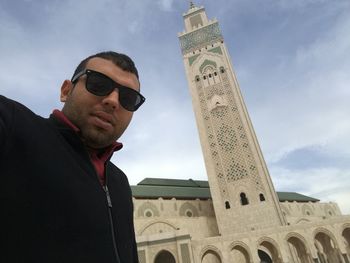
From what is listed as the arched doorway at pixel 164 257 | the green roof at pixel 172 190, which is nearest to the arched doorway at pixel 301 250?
the arched doorway at pixel 164 257

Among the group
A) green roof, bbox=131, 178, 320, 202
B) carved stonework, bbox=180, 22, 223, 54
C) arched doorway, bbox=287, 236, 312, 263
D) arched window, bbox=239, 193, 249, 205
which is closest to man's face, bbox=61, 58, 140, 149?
arched doorway, bbox=287, 236, 312, 263

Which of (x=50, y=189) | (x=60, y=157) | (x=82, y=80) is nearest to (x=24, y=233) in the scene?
(x=50, y=189)

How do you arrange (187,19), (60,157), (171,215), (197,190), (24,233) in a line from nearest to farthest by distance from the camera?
(24,233) → (60,157) → (171,215) → (197,190) → (187,19)

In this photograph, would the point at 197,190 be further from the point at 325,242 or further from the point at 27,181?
the point at 27,181

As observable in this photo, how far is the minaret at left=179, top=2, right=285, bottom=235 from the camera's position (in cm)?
1988

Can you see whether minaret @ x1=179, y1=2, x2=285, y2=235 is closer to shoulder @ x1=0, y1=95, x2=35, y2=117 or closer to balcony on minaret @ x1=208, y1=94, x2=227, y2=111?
balcony on minaret @ x1=208, y1=94, x2=227, y2=111

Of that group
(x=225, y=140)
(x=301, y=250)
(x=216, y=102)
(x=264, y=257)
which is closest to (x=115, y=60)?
(x=301, y=250)

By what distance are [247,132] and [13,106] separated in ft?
75.1

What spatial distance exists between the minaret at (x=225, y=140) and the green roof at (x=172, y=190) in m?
4.91

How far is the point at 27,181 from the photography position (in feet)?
2.52

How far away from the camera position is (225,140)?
23.1 meters

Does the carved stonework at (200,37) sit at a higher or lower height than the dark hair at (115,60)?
higher

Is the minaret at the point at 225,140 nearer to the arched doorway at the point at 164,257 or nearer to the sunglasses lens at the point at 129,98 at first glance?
the arched doorway at the point at 164,257

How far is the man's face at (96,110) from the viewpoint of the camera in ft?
3.52
